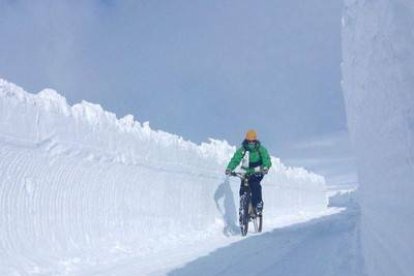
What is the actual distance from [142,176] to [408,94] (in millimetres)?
8923

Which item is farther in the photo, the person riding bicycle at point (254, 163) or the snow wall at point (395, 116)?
the person riding bicycle at point (254, 163)

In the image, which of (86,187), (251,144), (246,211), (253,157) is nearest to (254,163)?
(253,157)

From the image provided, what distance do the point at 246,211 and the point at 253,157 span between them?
4.57 ft

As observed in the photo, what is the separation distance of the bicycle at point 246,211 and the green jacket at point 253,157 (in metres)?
0.22

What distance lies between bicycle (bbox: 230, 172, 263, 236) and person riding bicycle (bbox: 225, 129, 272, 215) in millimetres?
69

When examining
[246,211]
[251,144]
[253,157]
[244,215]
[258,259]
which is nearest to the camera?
[258,259]

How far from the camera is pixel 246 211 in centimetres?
1273

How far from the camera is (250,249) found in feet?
29.8

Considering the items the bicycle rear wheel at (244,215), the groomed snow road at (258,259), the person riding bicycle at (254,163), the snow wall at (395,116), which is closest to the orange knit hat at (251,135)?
the person riding bicycle at (254,163)

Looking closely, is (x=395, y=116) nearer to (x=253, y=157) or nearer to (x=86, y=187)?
(x=86, y=187)

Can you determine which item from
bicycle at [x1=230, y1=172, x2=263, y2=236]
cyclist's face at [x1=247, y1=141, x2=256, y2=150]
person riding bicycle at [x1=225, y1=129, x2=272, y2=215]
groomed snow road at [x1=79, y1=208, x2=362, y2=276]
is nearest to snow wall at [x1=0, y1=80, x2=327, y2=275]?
groomed snow road at [x1=79, y1=208, x2=362, y2=276]

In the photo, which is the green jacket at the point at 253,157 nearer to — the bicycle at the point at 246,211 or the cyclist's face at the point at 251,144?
the cyclist's face at the point at 251,144

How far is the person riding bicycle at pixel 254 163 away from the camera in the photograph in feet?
43.2

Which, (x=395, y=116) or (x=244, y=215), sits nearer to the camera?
(x=395, y=116)
